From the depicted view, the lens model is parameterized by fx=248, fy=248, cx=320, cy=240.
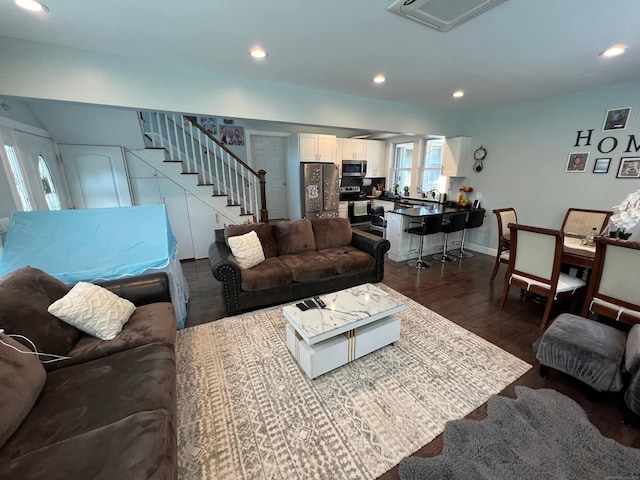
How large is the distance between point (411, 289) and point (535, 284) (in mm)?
1288

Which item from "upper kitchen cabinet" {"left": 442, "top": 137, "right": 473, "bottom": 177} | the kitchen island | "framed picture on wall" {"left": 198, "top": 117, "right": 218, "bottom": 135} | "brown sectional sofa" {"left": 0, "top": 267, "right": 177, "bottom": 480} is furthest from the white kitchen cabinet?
"brown sectional sofa" {"left": 0, "top": 267, "right": 177, "bottom": 480}

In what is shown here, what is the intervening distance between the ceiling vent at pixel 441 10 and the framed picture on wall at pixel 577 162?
10.8 ft

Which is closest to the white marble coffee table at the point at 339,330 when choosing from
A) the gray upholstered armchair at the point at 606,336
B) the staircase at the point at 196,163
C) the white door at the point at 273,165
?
the gray upholstered armchair at the point at 606,336

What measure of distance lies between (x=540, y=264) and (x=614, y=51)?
2030 millimetres

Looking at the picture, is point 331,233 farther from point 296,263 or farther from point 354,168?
point 354,168

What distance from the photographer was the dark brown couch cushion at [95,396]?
1085mm

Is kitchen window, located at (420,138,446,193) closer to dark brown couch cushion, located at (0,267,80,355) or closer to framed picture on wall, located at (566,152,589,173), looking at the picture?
framed picture on wall, located at (566,152,589,173)

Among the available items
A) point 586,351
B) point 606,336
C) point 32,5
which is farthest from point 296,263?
point 32,5

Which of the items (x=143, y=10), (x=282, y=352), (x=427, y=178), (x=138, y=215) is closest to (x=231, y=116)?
(x=143, y=10)

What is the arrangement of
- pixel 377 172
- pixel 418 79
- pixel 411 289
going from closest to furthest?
pixel 418 79
pixel 411 289
pixel 377 172

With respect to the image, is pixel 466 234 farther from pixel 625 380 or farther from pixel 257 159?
pixel 257 159

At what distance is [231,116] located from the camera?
303cm

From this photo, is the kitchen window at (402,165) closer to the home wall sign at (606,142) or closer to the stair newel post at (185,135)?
the home wall sign at (606,142)

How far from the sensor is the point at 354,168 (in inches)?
248
